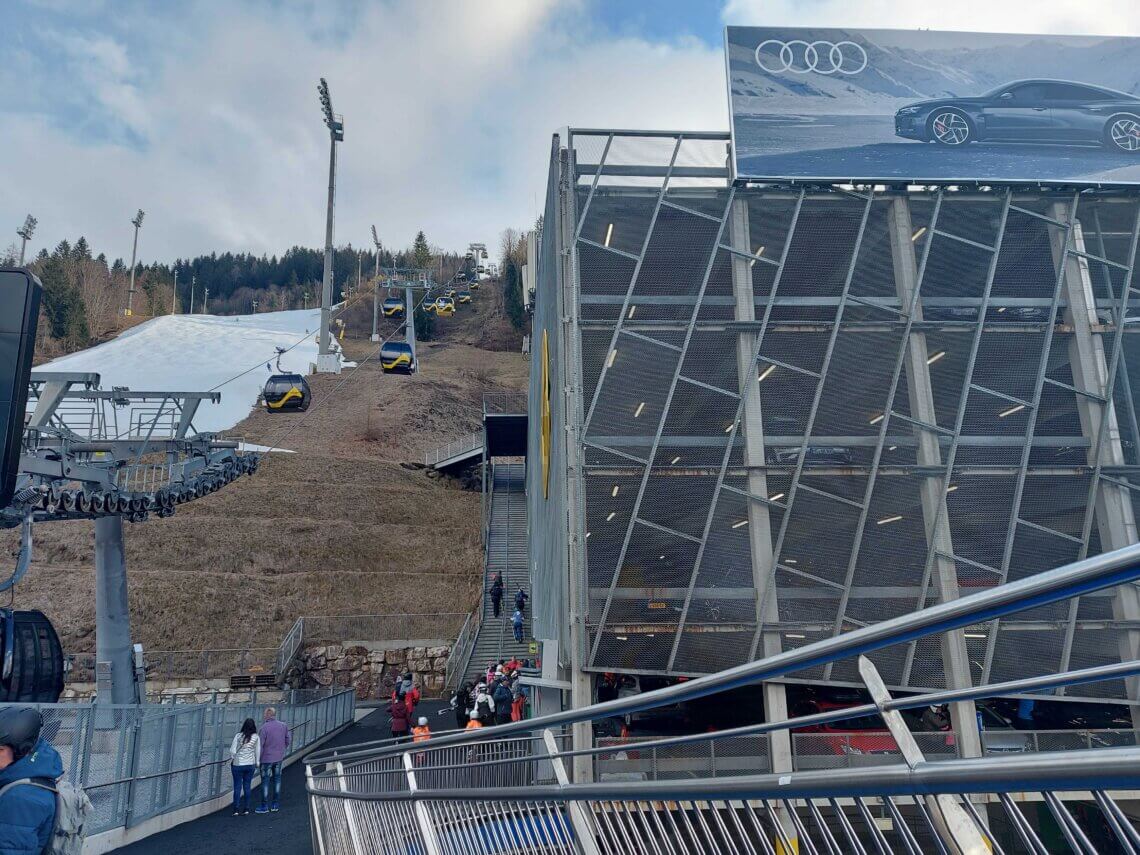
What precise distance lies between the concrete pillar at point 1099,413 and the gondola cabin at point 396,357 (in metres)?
29.9

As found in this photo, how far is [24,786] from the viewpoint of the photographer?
3.52 metres

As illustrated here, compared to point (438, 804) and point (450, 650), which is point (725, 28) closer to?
point (438, 804)

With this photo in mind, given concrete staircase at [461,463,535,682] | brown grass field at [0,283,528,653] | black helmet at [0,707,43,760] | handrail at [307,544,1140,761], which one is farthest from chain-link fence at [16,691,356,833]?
brown grass field at [0,283,528,653]

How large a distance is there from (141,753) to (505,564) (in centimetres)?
2535

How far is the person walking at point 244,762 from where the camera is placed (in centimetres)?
1141

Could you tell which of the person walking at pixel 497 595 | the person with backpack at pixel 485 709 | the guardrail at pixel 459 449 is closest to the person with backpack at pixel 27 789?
the person with backpack at pixel 485 709

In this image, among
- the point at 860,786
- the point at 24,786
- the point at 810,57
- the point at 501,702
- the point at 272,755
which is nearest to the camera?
the point at 860,786

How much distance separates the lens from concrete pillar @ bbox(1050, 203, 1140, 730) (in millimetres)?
14734

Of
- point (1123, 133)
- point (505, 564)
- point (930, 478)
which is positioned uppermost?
point (1123, 133)

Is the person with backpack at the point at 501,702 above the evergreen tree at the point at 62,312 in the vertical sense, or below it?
below

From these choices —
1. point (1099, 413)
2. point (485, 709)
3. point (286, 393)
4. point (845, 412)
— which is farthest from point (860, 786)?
point (286, 393)

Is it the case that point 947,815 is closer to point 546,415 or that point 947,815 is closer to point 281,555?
point 546,415

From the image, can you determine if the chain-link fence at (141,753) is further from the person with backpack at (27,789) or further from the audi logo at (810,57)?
the audi logo at (810,57)

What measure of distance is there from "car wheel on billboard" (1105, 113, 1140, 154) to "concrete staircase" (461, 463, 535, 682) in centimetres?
1993
